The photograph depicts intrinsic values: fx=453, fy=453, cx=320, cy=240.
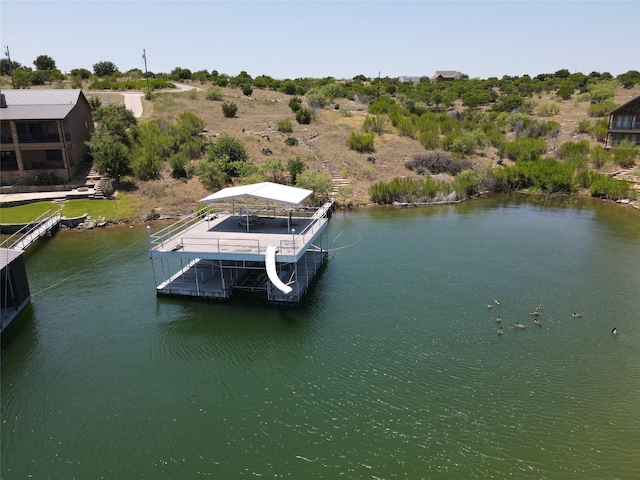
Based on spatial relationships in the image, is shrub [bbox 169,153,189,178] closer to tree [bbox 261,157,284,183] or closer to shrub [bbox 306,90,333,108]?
tree [bbox 261,157,284,183]

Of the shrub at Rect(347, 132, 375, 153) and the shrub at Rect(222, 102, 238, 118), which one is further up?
A: the shrub at Rect(222, 102, 238, 118)

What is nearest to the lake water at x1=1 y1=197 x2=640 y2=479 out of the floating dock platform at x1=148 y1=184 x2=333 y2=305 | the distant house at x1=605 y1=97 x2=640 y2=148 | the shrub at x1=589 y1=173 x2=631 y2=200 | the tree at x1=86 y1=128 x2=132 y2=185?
the floating dock platform at x1=148 y1=184 x2=333 y2=305

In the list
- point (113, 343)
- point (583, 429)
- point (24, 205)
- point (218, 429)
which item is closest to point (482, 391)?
point (583, 429)

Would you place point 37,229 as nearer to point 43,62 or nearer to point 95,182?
point 95,182

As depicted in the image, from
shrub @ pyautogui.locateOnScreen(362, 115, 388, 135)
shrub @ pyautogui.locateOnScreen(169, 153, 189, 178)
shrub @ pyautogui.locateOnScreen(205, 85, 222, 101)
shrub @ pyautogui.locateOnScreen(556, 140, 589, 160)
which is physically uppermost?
shrub @ pyautogui.locateOnScreen(205, 85, 222, 101)

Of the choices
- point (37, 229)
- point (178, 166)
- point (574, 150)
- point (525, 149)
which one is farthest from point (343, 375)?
point (574, 150)

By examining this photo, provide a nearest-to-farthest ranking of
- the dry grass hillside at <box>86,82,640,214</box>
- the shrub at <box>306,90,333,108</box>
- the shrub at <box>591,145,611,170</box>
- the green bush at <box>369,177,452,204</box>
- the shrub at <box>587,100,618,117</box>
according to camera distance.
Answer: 1. the dry grass hillside at <box>86,82,640,214</box>
2. the green bush at <box>369,177,452,204</box>
3. the shrub at <box>591,145,611,170</box>
4. the shrub at <box>587,100,618,117</box>
5. the shrub at <box>306,90,333,108</box>
